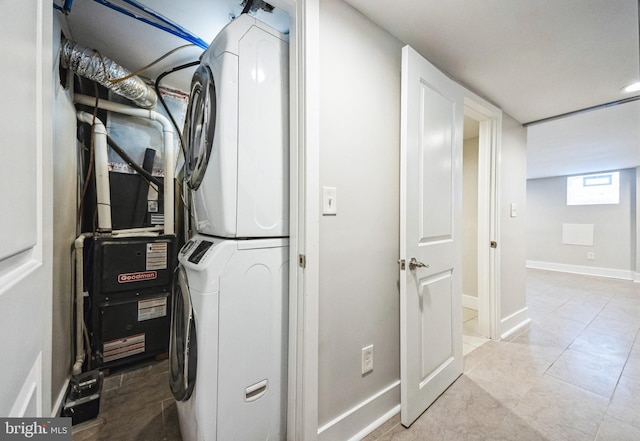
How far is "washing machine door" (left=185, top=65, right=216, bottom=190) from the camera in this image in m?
1.10

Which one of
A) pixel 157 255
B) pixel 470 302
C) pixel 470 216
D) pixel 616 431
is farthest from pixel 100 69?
pixel 470 302

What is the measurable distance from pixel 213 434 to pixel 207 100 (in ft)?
4.63

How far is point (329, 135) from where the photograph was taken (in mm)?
1181

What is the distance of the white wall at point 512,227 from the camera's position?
241cm

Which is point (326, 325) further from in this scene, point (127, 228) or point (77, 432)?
point (127, 228)

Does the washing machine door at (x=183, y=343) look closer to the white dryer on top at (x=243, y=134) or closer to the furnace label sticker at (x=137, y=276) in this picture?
the white dryer on top at (x=243, y=134)

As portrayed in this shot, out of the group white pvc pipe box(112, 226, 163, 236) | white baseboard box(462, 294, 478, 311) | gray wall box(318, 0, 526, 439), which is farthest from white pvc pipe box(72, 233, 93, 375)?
white baseboard box(462, 294, 478, 311)

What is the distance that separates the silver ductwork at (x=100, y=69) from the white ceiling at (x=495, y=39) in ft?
0.54

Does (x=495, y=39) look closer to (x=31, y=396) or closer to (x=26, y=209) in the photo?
(x=26, y=209)

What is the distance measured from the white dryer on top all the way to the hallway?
133cm

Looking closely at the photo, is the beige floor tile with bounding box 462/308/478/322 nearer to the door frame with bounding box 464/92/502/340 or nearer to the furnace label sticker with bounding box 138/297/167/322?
the door frame with bounding box 464/92/502/340

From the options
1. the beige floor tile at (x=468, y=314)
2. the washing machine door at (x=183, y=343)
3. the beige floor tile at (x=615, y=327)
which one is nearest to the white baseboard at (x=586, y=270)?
the beige floor tile at (x=615, y=327)

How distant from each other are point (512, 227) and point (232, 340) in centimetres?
280

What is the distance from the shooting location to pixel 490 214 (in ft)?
7.68
